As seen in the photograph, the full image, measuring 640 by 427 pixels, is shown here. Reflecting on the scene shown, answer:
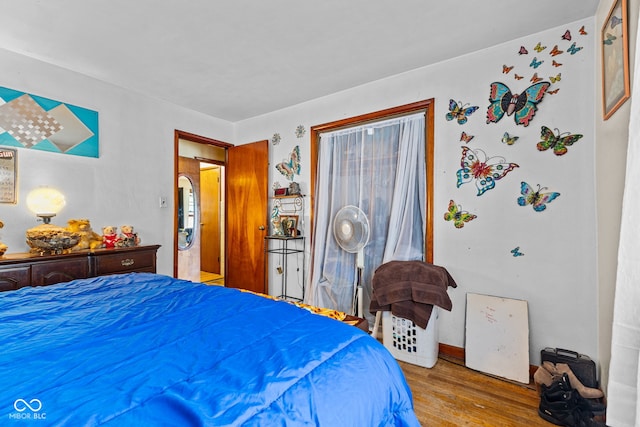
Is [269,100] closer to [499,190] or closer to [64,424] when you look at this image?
[499,190]

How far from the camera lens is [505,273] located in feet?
7.71

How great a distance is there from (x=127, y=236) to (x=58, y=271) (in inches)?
26.7

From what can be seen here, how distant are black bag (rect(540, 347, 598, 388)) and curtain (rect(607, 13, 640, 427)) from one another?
1.36m

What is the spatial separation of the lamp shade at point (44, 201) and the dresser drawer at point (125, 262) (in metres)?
0.55

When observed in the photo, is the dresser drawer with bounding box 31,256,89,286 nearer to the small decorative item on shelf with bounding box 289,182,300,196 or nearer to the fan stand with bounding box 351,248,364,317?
the small decorative item on shelf with bounding box 289,182,300,196

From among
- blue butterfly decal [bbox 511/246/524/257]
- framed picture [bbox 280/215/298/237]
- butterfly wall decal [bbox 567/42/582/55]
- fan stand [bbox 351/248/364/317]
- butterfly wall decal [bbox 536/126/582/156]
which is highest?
butterfly wall decal [bbox 567/42/582/55]

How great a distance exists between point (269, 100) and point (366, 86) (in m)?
1.09

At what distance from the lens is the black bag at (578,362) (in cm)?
191

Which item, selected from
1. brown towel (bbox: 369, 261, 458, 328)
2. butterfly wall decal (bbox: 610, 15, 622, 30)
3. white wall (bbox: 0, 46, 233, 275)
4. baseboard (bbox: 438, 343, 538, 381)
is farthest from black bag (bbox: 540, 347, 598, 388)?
white wall (bbox: 0, 46, 233, 275)

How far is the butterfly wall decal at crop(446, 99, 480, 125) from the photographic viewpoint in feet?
8.24

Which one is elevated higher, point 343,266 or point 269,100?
point 269,100

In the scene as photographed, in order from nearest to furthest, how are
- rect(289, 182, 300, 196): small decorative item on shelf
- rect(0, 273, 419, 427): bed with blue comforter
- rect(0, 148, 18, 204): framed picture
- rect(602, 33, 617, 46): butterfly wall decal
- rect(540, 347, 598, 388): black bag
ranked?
rect(0, 273, 419, 427): bed with blue comforter
rect(602, 33, 617, 46): butterfly wall decal
rect(540, 347, 598, 388): black bag
rect(0, 148, 18, 204): framed picture
rect(289, 182, 300, 196): small decorative item on shelf

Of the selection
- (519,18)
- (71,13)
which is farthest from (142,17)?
(519,18)

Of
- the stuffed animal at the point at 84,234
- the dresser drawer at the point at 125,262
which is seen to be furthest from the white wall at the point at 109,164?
the dresser drawer at the point at 125,262
